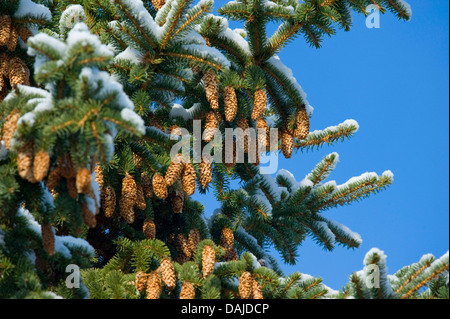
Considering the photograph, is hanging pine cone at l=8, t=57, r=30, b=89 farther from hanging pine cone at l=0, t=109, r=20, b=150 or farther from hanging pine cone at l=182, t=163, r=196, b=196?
hanging pine cone at l=182, t=163, r=196, b=196

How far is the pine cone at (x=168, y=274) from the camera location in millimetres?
4371

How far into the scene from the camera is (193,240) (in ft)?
17.2

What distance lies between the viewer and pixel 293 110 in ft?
17.7

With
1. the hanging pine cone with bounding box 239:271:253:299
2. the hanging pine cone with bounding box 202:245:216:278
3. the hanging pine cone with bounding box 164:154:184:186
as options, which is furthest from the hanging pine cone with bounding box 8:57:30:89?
the hanging pine cone with bounding box 239:271:253:299

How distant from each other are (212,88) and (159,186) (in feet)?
2.83

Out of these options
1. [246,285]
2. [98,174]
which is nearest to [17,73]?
[98,174]

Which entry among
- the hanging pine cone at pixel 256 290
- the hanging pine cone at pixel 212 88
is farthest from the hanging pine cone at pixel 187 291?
the hanging pine cone at pixel 212 88

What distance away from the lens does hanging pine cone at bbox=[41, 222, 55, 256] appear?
3.86 metres

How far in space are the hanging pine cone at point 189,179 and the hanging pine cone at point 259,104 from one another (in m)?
0.66

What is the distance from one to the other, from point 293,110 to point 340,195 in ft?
3.41
